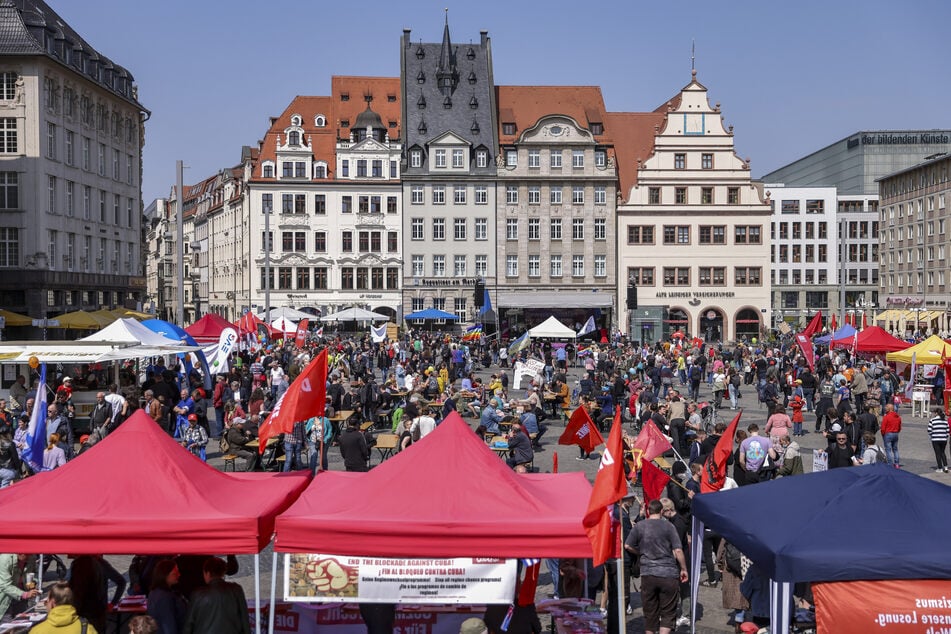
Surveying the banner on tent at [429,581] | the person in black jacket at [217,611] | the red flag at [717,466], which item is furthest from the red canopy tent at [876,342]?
the person in black jacket at [217,611]

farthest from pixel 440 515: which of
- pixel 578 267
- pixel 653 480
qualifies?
pixel 578 267

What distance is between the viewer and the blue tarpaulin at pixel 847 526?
7523 millimetres

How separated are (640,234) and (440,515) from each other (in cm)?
5589

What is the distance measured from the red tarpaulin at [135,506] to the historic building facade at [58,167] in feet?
132

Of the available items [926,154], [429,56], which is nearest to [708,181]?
[429,56]

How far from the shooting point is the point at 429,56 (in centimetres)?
6688

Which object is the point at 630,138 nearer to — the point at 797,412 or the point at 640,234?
A: the point at 640,234

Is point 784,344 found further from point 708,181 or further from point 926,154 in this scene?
point 926,154

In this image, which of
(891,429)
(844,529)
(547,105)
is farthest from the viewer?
(547,105)

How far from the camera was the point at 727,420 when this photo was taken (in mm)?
27516

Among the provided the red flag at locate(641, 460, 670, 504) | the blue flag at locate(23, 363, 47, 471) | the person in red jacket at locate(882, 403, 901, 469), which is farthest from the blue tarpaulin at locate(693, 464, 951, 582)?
the person in red jacket at locate(882, 403, 901, 469)

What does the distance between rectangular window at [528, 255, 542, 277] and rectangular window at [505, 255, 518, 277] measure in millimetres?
916

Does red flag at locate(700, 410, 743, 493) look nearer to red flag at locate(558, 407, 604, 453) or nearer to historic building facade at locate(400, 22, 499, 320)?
red flag at locate(558, 407, 604, 453)

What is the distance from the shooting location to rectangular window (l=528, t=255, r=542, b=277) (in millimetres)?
63906
